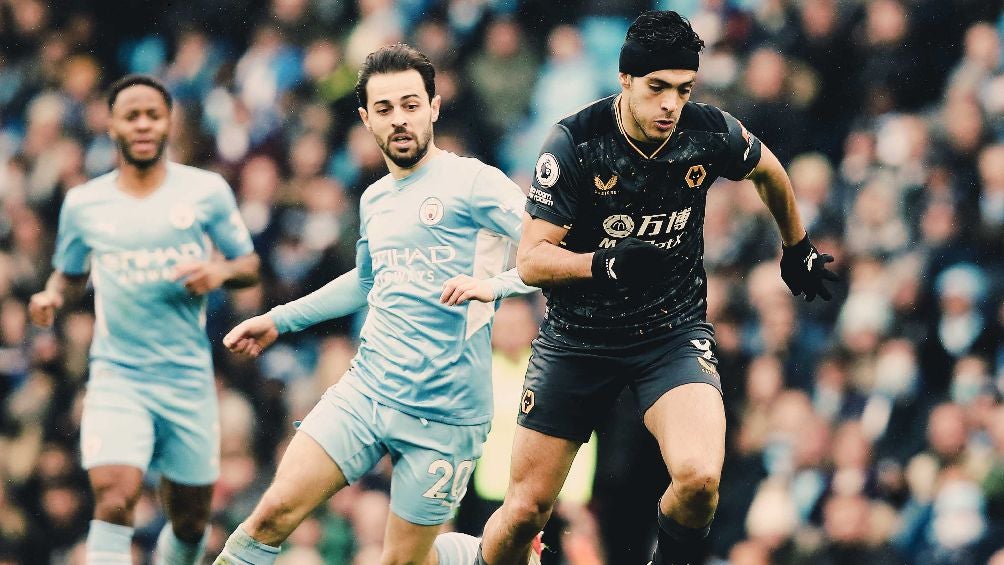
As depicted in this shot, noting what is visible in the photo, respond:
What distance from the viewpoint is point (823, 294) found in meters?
6.90

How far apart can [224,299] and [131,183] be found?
177 inches

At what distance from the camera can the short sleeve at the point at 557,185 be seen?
6.27 metres

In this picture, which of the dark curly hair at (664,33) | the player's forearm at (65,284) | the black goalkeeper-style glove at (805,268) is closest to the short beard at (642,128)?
the dark curly hair at (664,33)

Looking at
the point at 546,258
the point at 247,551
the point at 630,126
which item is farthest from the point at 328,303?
the point at 630,126

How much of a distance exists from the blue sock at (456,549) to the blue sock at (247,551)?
907 mm

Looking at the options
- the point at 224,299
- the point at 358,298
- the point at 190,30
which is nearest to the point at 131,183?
the point at 358,298

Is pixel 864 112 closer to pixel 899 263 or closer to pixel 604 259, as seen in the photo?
pixel 899 263

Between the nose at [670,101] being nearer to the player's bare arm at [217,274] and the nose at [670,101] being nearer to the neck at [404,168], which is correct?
the neck at [404,168]

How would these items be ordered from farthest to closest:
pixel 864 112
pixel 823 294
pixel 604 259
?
pixel 864 112 → pixel 823 294 → pixel 604 259

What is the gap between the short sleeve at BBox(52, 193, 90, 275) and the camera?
26.7ft

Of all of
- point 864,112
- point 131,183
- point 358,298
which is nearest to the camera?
point 358,298

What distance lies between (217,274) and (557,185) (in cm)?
232

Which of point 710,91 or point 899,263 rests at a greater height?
point 710,91

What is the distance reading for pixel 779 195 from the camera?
6730 millimetres
